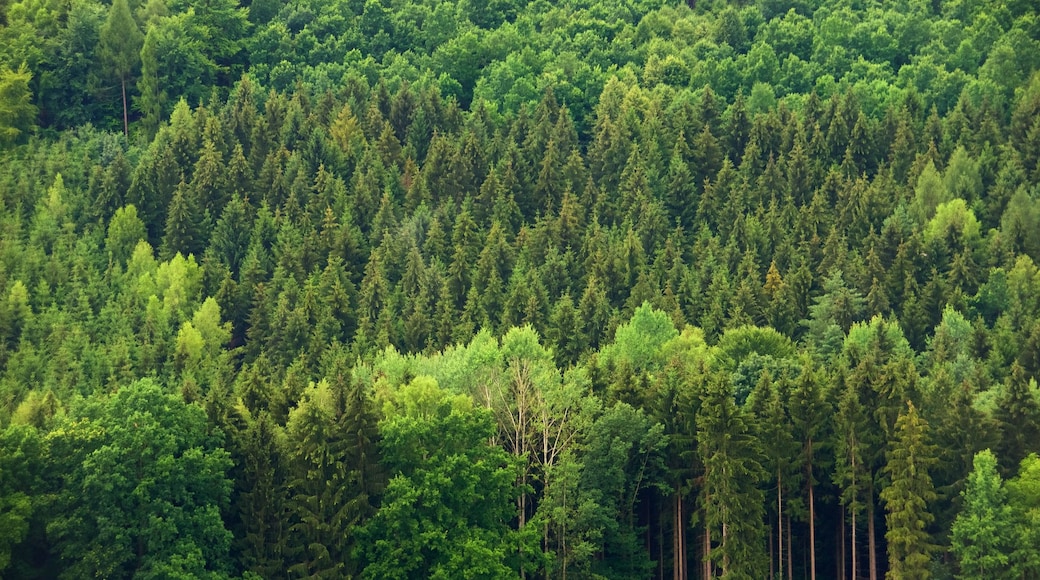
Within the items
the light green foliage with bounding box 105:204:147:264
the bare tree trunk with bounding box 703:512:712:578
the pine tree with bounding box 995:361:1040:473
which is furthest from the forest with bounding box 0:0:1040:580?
the bare tree trunk with bounding box 703:512:712:578

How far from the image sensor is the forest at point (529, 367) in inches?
4469

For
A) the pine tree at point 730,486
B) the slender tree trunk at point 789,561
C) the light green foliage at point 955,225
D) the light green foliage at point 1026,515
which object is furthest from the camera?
the light green foliage at point 955,225

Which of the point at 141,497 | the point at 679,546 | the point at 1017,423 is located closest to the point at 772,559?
the point at 679,546

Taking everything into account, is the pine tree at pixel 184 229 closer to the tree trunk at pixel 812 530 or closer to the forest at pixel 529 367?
the forest at pixel 529 367

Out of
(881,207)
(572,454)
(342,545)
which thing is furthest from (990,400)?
(881,207)

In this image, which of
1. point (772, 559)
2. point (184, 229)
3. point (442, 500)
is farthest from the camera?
point (184, 229)

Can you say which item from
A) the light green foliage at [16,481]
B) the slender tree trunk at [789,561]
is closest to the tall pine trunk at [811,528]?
the slender tree trunk at [789,561]

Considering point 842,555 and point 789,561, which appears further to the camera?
point 842,555

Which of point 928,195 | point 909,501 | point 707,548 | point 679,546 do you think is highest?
point 928,195

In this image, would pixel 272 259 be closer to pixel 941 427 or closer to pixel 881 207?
pixel 881 207

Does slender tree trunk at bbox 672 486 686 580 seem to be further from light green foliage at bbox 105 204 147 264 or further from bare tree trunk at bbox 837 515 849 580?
light green foliage at bbox 105 204 147 264

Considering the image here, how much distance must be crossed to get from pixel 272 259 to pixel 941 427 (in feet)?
254

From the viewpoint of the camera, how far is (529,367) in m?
127

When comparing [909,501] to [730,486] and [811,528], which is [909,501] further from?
[730,486]
